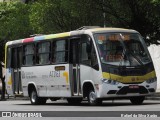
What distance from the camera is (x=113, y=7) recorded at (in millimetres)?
32781

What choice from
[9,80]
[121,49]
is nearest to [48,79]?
[9,80]

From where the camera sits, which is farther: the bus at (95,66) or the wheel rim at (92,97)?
the wheel rim at (92,97)

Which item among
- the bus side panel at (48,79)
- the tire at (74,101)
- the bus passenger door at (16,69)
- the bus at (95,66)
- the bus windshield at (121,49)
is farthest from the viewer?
the bus passenger door at (16,69)

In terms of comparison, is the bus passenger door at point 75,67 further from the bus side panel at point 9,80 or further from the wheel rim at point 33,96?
the bus side panel at point 9,80

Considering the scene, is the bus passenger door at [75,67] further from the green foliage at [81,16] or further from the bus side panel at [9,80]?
the bus side panel at [9,80]

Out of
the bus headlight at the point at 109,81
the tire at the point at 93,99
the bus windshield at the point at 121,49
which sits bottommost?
the tire at the point at 93,99

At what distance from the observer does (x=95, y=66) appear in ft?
75.2

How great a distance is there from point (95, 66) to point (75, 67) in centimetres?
169

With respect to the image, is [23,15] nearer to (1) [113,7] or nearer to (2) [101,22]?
(2) [101,22]

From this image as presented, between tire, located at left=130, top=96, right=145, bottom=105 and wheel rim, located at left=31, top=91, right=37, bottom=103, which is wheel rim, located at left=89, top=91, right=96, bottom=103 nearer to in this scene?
tire, located at left=130, top=96, right=145, bottom=105

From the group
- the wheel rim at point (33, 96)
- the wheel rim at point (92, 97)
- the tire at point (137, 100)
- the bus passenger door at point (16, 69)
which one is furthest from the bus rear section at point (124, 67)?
the bus passenger door at point (16, 69)

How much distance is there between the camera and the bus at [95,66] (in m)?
22.6

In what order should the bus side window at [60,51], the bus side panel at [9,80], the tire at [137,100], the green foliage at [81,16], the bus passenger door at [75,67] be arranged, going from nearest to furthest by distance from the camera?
the tire at [137,100]
the bus passenger door at [75,67]
the bus side window at [60,51]
the bus side panel at [9,80]
the green foliage at [81,16]

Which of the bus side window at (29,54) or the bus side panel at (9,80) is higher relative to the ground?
the bus side window at (29,54)
